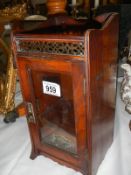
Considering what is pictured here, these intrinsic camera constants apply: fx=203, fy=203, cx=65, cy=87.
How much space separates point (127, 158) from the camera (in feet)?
2.41

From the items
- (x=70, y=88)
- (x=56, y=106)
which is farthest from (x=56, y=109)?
(x=70, y=88)

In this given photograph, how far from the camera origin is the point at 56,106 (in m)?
0.69

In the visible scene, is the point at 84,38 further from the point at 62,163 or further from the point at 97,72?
the point at 62,163

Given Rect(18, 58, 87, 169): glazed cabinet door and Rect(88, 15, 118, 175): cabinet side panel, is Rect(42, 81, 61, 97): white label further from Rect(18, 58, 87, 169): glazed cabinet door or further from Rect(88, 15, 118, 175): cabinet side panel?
Rect(88, 15, 118, 175): cabinet side panel

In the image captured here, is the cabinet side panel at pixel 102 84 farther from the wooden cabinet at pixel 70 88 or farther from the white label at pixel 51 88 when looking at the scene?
the white label at pixel 51 88

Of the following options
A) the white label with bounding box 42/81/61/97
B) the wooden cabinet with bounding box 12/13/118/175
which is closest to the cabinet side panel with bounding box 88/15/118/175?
the wooden cabinet with bounding box 12/13/118/175

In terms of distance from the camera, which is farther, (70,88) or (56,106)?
(56,106)

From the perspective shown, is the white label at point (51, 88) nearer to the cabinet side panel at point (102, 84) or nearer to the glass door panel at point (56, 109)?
the glass door panel at point (56, 109)

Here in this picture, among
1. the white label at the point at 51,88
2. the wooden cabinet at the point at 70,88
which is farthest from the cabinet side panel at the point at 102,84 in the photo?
the white label at the point at 51,88

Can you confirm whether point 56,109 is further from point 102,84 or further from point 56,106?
point 102,84

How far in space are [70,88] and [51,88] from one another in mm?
71

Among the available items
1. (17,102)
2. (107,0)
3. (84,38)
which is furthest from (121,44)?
(84,38)

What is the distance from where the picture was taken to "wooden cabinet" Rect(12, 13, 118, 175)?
0.51m

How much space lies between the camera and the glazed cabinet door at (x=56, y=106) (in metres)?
0.55
